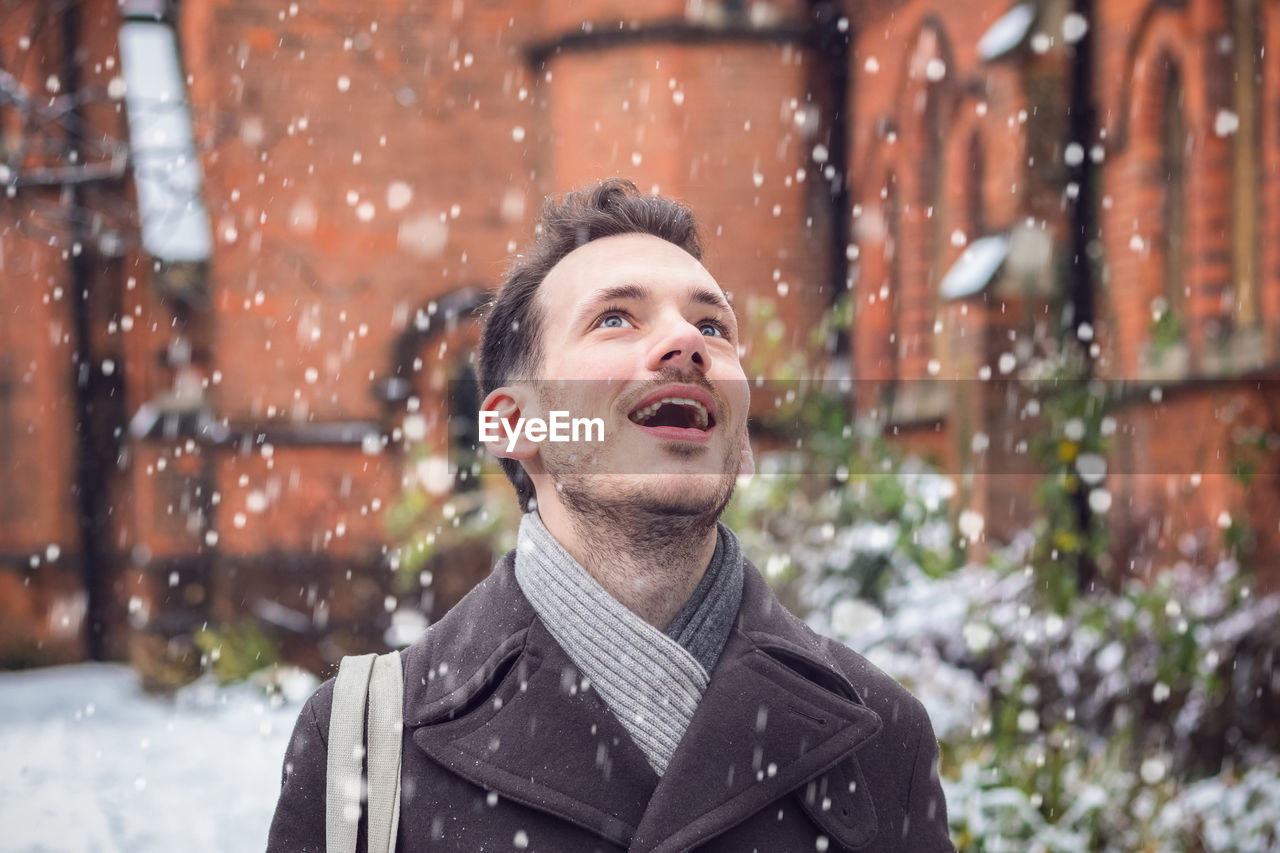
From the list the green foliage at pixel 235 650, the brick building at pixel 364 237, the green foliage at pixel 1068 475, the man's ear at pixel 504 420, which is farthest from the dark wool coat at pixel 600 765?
the green foliage at pixel 235 650

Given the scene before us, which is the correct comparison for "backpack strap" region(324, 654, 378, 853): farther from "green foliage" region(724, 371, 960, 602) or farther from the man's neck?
"green foliage" region(724, 371, 960, 602)

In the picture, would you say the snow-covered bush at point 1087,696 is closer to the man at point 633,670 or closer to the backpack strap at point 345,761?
the man at point 633,670

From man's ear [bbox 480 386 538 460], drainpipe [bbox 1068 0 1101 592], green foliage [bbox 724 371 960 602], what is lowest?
green foliage [bbox 724 371 960 602]

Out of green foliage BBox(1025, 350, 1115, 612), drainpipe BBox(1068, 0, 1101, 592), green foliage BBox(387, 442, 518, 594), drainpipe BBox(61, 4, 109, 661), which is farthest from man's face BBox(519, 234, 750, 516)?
drainpipe BBox(61, 4, 109, 661)

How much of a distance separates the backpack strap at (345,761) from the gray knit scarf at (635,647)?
31 centimetres

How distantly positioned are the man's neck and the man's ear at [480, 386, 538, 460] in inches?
4.9

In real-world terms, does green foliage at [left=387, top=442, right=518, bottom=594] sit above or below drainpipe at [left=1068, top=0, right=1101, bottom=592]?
below

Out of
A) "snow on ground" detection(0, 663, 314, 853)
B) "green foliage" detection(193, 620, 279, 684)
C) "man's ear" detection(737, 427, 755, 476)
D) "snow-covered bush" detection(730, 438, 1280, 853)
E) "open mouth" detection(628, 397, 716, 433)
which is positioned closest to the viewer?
"open mouth" detection(628, 397, 716, 433)

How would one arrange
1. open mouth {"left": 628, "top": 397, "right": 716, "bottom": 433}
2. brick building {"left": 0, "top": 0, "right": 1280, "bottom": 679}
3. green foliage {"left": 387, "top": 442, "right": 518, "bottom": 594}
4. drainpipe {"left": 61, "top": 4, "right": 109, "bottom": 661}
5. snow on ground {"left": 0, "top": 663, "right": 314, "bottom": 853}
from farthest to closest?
drainpipe {"left": 61, "top": 4, "right": 109, "bottom": 661}, brick building {"left": 0, "top": 0, "right": 1280, "bottom": 679}, green foliage {"left": 387, "top": 442, "right": 518, "bottom": 594}, snow on ground {"left": 0, "top": 663, "right": 314, "bottom": 853}, open mouth {"left": 628, "top": 397, "right": 716, "bottom": 433}

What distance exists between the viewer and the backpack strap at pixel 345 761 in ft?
5.08

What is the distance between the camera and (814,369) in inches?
385

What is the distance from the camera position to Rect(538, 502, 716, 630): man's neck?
5.46 ft

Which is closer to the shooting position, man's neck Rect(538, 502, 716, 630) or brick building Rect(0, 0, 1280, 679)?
man's neck Rect(538, 502, 716, 630)

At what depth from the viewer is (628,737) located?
5.49 ft
